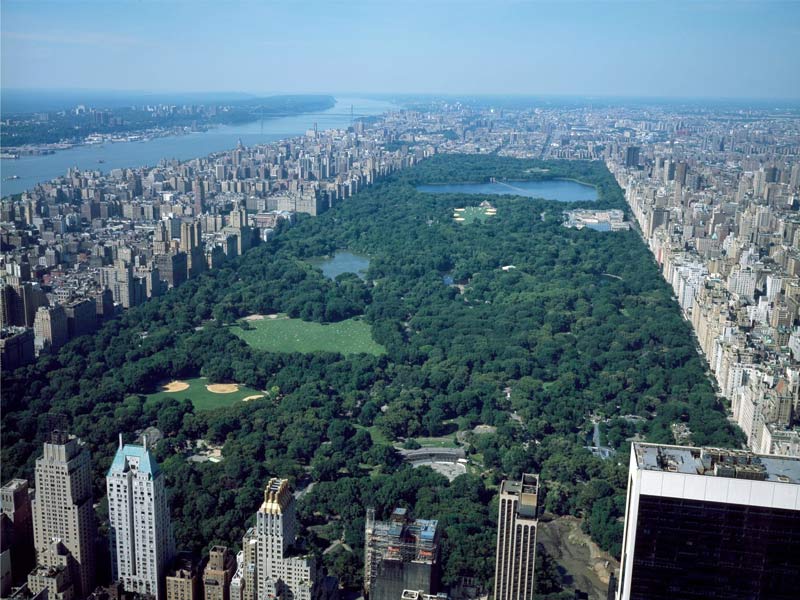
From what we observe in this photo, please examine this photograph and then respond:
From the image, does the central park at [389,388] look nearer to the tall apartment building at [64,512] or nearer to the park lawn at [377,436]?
the park lawn at [377,436]

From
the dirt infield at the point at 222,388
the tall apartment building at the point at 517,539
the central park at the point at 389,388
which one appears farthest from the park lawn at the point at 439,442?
the tall apartment building at the point at 517,539

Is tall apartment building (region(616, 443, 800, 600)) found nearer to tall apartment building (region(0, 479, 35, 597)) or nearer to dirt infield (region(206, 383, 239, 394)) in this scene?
tall apartment building (region(0, 479, 35, 597))

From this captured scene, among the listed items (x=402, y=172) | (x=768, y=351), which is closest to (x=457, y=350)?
(x=768, y=351)

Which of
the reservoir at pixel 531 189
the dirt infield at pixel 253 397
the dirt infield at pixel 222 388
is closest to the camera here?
the dirt infield at pixel 253 397

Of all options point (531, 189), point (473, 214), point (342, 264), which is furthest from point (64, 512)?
point (531, 189)

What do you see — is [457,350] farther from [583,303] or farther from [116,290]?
[116,290]

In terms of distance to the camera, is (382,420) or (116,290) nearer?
(382,420)

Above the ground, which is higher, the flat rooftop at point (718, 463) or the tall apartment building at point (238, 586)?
the flat rooftop at point (718, 463)
